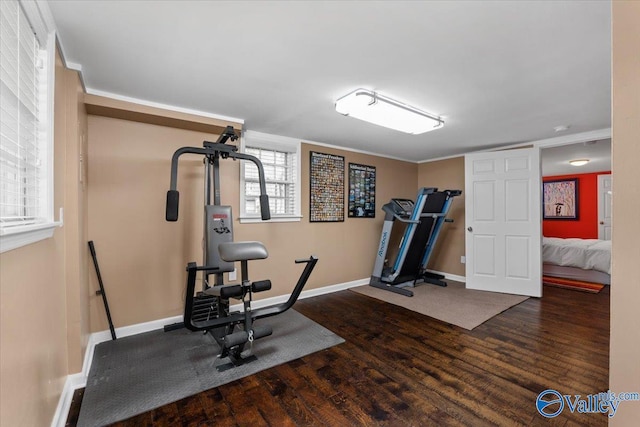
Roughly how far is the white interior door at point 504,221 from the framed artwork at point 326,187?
6.48ft

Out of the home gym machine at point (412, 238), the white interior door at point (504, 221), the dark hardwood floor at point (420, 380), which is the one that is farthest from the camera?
the home gym machine at point (412, 238)

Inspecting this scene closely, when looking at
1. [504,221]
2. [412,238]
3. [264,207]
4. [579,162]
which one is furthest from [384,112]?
[579,162]

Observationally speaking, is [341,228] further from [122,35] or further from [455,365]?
[122,35]

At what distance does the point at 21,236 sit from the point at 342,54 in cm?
180

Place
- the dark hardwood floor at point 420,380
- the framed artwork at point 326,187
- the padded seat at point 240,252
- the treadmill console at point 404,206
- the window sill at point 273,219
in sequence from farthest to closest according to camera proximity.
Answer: the treadmill console at point 404,206 < the framed artwork at point 326,187 < the window sill at point 273,219 < the padded seat at point 240,252 < the dark hardwood floor at point 420,380

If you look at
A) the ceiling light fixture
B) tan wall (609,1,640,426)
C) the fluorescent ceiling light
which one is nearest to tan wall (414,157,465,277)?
the fluorescent ceiling light

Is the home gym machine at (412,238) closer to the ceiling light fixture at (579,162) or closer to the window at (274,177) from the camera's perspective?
the window at (274,177)

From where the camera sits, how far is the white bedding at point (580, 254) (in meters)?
4.27

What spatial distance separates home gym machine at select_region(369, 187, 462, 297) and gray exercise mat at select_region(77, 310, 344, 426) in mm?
1800

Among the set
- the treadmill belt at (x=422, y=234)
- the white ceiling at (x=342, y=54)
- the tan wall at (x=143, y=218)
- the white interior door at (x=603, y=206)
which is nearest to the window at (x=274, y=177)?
the tan wall at (x=143, y=218)

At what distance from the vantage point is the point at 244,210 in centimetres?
330

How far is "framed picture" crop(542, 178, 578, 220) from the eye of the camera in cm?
678

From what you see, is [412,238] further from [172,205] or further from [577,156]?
[577,156]

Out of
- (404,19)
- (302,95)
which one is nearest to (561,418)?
(404,19)
